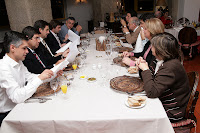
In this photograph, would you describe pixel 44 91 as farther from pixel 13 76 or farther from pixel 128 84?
pixel 128 84

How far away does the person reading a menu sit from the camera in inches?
55.5

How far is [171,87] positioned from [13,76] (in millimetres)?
1426

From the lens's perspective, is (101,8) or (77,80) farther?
(101,8)

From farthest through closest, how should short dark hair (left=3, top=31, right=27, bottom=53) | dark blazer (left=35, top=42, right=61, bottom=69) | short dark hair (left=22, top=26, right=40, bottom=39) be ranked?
dark blazer (left=35, top=42, right=61, bottom=69) → short dark hair (left=22, top=26, right=40, bottom=39) → short dark hair (left=3, top=31, right=27, bottom=53)

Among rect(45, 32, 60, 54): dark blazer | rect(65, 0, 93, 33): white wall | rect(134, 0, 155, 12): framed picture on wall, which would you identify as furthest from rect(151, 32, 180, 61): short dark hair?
rect(134, 0, 155, 12): framed picture on wall

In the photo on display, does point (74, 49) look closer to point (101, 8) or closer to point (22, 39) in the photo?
point (22, 39)

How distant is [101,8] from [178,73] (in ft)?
23.3

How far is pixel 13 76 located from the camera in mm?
1571

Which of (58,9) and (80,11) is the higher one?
(58,9)

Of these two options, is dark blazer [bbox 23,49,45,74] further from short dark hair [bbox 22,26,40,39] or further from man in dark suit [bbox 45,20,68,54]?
man in dark suit [bbox 45,20,68,54]

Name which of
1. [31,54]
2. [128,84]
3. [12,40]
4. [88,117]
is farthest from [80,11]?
[88,117]

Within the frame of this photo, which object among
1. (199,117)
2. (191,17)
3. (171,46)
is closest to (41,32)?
(171,46)

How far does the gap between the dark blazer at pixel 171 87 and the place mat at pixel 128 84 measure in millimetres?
116

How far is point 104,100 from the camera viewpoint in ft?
4.48
